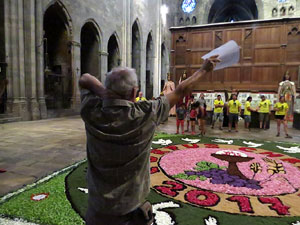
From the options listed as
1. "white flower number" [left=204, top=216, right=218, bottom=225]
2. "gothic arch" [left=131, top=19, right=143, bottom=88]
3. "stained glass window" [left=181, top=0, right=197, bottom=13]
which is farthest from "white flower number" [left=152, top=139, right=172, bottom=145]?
"stained glass window" [left=181, top=0, right=197, bottom=13]

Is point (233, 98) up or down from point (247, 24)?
down

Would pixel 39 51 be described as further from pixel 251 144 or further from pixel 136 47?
pixel 136 47

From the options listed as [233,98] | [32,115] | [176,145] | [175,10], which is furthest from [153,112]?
[175,10]

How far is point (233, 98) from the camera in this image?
8.94m

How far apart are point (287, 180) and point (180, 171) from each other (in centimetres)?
179

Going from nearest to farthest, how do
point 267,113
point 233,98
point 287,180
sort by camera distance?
point 287,180 → point 233,98 → point 267,113

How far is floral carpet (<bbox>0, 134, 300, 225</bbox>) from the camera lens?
8.73ft

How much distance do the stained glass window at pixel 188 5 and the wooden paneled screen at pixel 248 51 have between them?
16733 millimetres

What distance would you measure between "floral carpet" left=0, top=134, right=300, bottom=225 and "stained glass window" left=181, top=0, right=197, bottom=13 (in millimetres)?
28938

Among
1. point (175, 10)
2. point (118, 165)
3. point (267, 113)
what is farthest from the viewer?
point (175, 10)

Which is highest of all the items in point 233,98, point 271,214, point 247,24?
point 247,24

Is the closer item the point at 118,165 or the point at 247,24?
the point at 118,165

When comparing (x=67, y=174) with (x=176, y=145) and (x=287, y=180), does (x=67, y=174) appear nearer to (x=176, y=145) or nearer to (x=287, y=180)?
(x=176, y=145)

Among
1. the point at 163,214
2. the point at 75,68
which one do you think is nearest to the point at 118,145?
the point at 163,214
